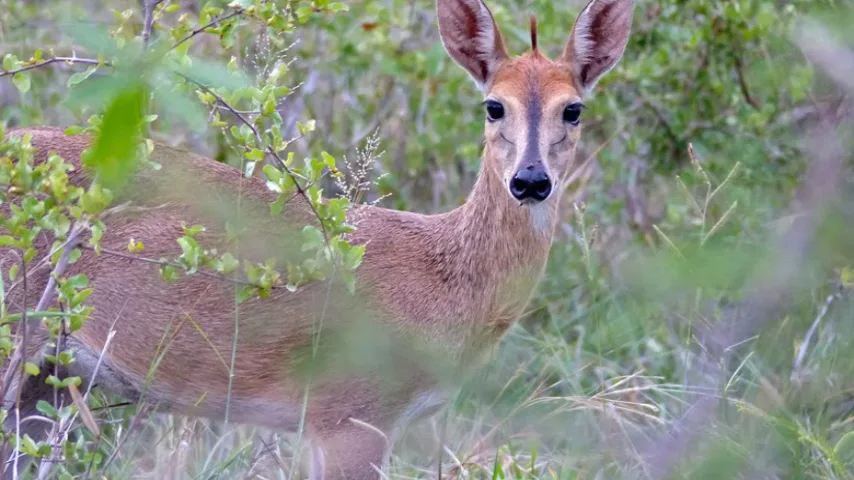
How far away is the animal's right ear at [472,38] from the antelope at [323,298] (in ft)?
0.49

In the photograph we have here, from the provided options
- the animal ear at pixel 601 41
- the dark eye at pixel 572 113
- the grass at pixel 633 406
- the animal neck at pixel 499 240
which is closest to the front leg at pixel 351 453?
the grass at pixel 633 406

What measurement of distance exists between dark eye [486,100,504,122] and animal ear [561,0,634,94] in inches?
17.2

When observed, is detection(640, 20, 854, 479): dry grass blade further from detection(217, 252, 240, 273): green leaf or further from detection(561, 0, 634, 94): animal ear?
detection(561, 0, 634, 94): animal ear

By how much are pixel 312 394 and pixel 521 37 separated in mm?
2691

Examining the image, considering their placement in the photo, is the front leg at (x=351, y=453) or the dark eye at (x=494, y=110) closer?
the front leg at (x=351, y=453)

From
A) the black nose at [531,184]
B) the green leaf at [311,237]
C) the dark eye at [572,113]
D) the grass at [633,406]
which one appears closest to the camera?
the grass at [633,406]

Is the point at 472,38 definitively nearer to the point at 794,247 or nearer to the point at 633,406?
the point at 633,406

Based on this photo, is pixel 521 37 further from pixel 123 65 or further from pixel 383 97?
pixel 123 65

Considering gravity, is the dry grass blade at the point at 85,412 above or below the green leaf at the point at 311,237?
below

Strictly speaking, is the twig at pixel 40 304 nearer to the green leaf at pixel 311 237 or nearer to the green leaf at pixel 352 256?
the green leaf at pixel 311 237

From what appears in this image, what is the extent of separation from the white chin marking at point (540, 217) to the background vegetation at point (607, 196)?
0.43ft

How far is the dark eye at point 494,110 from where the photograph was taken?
14.0 ft

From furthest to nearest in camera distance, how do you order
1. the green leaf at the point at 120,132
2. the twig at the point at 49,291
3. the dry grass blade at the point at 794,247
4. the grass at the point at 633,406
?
the twig at the point at 49,291 < the grass at the point at 633,406 < the dry grass blade at the point at 794,247 < the green leaf at the point at 120,132

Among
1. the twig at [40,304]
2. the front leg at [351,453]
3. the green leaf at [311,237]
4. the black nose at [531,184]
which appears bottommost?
the front leg at [351,453]
